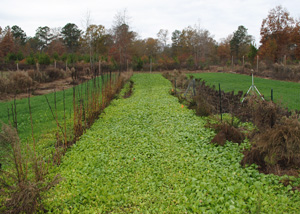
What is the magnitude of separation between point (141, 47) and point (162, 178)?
54606mm

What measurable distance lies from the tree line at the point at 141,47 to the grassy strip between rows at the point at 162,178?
74.6 feet

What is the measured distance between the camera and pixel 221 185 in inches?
167

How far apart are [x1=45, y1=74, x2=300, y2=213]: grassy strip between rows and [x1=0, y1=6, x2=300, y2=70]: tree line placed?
2274cm

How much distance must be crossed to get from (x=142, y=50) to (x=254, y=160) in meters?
56.1

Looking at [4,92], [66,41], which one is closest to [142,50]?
[66,41]

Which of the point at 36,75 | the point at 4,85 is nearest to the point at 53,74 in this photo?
the point at 36,75

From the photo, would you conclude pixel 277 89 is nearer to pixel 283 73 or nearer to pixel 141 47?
pixel 283 73

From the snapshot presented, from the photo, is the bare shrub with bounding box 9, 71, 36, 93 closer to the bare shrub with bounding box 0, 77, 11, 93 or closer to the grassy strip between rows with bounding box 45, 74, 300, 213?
the bare shrub with bounding box 0, 77, 11, 93

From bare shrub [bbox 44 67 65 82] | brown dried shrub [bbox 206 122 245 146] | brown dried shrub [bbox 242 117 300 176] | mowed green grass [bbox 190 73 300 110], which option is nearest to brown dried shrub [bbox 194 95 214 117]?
mowed green grass [bbox 190 73 300 110]

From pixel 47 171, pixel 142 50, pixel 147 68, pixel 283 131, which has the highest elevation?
pixel 142 50

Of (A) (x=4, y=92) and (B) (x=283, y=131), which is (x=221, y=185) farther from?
(A) (x=4, y=92)

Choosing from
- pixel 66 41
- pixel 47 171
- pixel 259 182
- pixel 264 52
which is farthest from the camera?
pixel 66 41

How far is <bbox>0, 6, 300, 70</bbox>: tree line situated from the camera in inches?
1384

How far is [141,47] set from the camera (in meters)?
57.5
